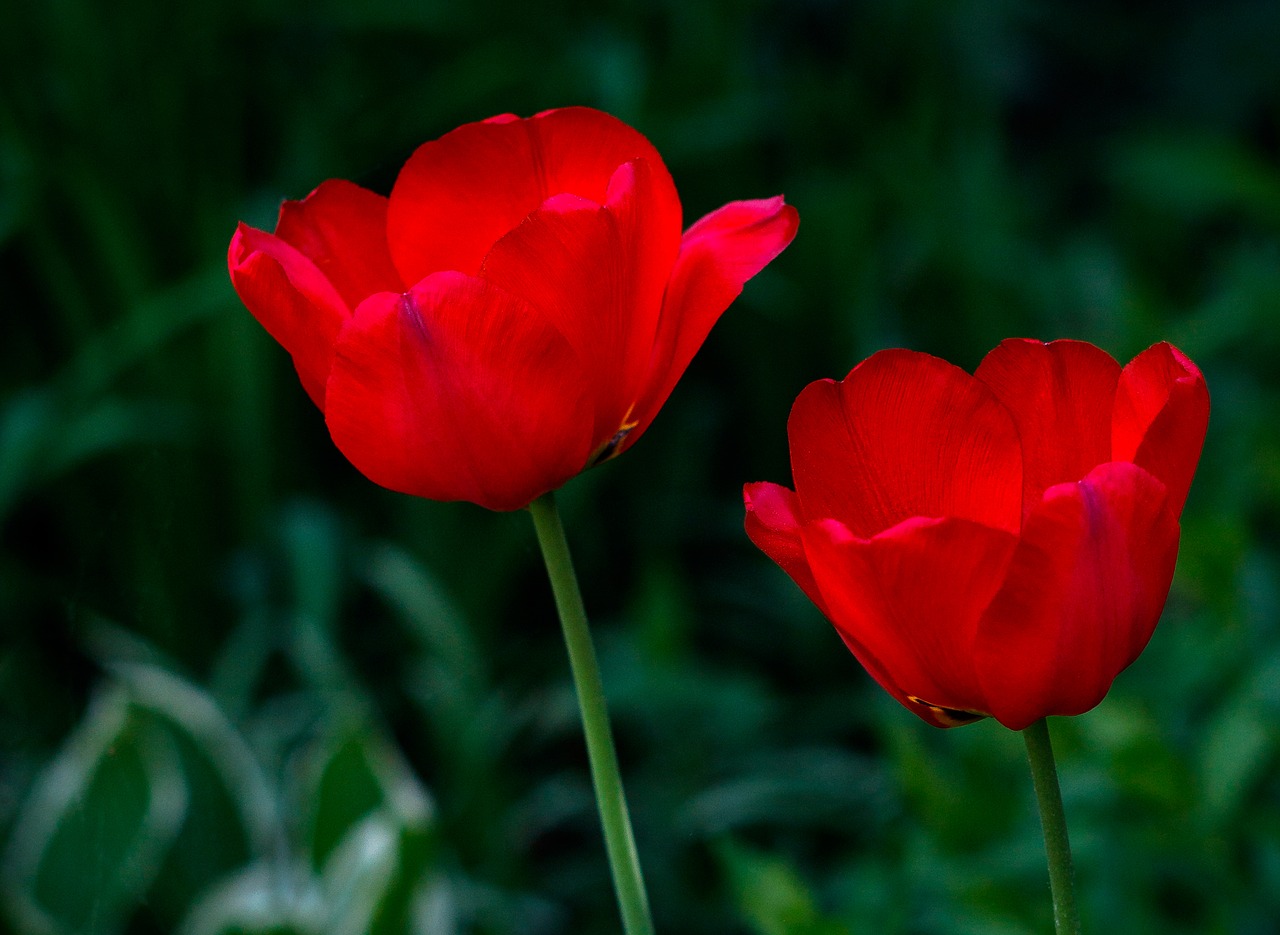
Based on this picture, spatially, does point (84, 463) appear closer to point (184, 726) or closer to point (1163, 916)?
point (184, 726)

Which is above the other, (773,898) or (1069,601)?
(1069,601)

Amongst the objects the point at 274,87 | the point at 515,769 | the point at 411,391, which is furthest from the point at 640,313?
the point at 274,87

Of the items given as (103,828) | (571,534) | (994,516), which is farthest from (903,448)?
(571,534)

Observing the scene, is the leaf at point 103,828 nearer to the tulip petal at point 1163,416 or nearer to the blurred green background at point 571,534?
the blurred green background at point 571,534

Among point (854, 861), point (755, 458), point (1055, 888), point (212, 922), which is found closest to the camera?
point (1055, 888)

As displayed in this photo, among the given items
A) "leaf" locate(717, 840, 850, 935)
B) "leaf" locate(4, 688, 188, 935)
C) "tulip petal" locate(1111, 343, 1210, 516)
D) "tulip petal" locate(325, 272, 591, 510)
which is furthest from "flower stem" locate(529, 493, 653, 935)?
"leaf" locate(4, 688, 188, 935)

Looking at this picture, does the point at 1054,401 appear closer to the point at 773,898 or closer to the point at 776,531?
the point at 776,531

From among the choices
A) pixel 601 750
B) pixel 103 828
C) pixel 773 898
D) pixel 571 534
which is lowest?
pixel 571 534
